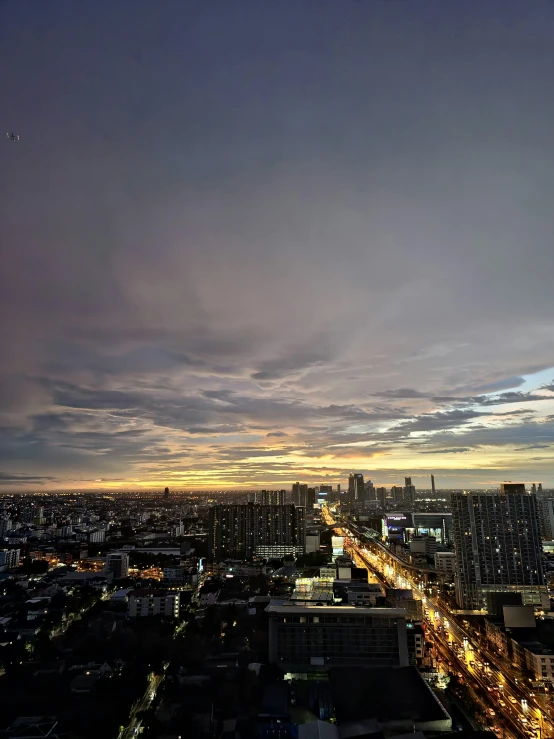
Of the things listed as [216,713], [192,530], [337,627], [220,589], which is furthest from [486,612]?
[192,530]

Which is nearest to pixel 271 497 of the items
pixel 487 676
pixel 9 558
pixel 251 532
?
pixel 251 532

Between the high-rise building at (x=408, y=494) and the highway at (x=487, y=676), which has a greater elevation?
the high-rise building at (x=408, y=494)

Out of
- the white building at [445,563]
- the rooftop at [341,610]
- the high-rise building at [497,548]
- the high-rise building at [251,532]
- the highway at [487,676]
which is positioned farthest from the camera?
the high-rise building at [251,532]

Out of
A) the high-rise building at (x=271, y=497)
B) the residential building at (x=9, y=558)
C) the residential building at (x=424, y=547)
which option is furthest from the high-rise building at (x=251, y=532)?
the high-rise building at (x=271, y=497)

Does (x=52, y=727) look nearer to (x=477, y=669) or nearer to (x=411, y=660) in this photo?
(x=411, y=660)

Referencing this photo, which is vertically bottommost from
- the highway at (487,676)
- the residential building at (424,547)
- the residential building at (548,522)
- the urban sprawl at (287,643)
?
the highway at (487,676)

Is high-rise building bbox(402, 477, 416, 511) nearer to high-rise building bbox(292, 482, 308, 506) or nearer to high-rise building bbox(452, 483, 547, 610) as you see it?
high-rise building bbox(292, 482, 308, 506)

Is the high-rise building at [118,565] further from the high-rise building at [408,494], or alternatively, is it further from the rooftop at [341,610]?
the high-rise building at [408,494]
